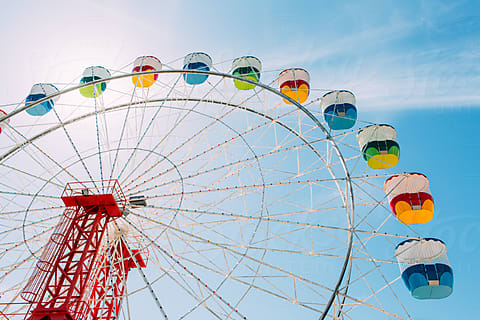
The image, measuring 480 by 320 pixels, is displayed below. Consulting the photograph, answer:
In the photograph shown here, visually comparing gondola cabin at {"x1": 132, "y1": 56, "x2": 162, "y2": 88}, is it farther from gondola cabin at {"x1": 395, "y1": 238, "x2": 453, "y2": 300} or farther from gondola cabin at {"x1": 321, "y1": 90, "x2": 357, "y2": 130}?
gondola cabin at {"x1": 395, "y1": 238, "x2": 453, "y2": 300}

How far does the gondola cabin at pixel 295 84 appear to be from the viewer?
18906 millimetres

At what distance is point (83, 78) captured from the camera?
725 inches

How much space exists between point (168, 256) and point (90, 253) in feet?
7.97

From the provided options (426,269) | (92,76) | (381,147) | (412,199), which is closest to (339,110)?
(381,147)

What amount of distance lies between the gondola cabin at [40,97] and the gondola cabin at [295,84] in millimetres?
9906

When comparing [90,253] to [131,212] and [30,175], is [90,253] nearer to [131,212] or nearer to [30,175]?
[131,212]

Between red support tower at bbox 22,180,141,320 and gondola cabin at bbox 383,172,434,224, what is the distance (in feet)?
32.2

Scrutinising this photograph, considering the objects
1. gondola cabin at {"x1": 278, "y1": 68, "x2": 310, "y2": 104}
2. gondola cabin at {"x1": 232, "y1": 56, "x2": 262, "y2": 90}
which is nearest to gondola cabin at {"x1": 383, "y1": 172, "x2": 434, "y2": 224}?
A: gondola cabin at {"x1": 278, "y1": 68, "x2": 310, "y2": 104}

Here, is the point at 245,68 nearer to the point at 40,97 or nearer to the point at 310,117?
the point at 310,117

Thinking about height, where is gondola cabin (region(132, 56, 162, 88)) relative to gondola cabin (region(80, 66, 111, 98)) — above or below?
above

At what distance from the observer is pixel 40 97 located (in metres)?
18.1

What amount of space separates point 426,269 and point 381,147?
15.7 feet

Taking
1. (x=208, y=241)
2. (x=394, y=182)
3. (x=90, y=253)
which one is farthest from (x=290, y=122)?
(x=90, y=253)

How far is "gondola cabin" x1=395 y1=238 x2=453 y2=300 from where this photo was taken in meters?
14.2
